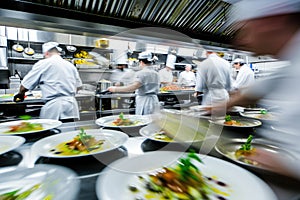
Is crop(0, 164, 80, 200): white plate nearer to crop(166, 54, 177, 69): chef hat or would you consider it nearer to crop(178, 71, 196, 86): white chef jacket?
crop(166, 54, 177, 69): chef hat

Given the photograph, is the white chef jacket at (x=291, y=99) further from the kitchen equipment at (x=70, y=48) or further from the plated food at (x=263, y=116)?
the kitchen equipment at (x=70, y=48)

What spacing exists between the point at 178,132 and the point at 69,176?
549 mm

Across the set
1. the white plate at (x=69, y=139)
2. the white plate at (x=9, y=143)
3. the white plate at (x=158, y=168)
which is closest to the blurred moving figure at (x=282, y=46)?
the white plate at (x=158, y=168)

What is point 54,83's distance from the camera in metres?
2.34

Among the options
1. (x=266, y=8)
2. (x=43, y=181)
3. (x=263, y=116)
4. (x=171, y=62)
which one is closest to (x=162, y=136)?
(x=43, y=181)

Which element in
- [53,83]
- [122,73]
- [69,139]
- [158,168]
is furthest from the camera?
[122,73]

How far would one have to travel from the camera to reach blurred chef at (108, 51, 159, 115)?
268 cm

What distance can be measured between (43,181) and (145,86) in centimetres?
228

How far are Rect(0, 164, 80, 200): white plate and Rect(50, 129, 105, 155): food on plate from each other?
0.38 feet

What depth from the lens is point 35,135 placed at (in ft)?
3.47

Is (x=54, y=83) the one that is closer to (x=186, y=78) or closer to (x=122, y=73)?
(x=122, y=73)

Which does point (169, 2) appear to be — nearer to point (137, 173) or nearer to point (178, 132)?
point (178, 132)

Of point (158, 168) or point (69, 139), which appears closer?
point (158, 168)

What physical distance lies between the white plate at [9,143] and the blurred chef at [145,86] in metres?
1.75
